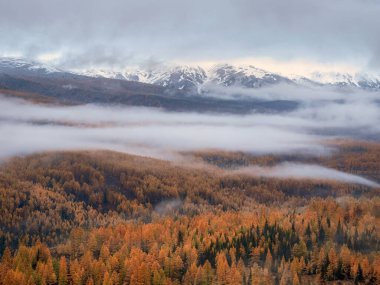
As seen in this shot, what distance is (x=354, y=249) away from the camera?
619 feet

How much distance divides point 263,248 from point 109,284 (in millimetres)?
62786

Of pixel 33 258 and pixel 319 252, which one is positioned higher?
pixel 319 252

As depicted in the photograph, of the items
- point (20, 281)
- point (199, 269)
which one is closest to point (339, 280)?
point (199, 269)

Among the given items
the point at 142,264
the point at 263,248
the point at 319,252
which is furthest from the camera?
the point at 263,248

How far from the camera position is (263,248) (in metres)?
191

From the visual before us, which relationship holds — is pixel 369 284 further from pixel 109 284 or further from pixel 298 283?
pixel 109 284

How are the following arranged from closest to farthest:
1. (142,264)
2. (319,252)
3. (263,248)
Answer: (142,264) → (319,252) → (263,248)

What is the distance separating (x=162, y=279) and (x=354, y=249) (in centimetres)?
7552

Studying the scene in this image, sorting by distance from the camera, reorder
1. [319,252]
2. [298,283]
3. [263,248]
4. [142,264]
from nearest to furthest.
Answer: [298,283] < [142,264] < [319,252] < [263,248]

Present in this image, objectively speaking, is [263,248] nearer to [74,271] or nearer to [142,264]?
[142,264]

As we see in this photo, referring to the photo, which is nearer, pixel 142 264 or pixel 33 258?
pixel 142 264

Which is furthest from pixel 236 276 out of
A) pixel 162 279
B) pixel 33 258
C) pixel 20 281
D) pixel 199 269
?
pixel 33 258

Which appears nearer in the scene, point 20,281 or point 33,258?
point 20,281

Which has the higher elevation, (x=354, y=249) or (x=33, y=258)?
(x=354, y=249)
